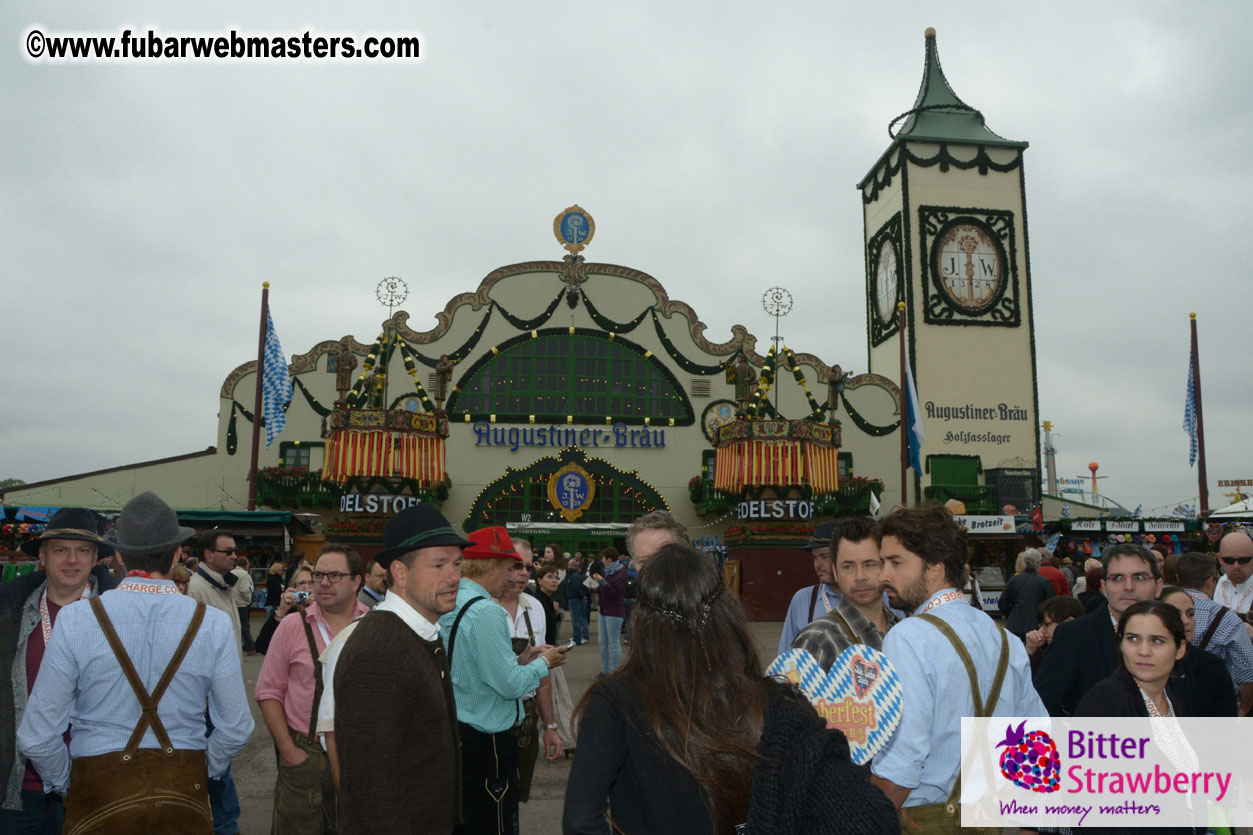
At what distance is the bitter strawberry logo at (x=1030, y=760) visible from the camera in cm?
354

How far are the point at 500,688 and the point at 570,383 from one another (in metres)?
28.6

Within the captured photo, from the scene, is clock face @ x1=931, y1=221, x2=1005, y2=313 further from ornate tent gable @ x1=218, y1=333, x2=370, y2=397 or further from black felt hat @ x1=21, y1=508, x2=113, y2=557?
black felt hat @ x1=21, y1=508, x2=113, y2=557

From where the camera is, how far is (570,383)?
3281cm

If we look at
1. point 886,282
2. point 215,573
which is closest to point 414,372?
point 886,282

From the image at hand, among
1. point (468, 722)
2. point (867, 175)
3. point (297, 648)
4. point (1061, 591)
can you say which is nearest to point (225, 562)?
point (297, 648)

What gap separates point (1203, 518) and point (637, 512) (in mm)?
17574

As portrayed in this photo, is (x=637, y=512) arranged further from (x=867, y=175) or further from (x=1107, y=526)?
(x=867, y=175)

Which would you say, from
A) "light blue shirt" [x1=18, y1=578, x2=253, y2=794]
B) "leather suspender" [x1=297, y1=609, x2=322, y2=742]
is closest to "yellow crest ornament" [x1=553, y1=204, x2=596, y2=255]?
"leather suspender" [x1=297, y1=609, x2=322, y2=742]

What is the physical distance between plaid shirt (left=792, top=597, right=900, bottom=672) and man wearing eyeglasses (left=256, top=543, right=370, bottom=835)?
2.57 meters

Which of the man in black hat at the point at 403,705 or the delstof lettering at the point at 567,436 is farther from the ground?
the delstof lettering at the point at 567,436

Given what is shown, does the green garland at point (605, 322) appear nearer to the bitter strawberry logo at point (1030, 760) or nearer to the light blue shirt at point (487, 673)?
the light blue shirt at point (487, 673)

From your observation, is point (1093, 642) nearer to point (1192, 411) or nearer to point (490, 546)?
point (490, 546)

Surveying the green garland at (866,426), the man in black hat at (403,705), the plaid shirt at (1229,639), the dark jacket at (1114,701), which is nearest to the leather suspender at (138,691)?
the man in black hat at (403,705)

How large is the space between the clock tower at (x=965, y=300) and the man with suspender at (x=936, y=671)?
33.2 m
